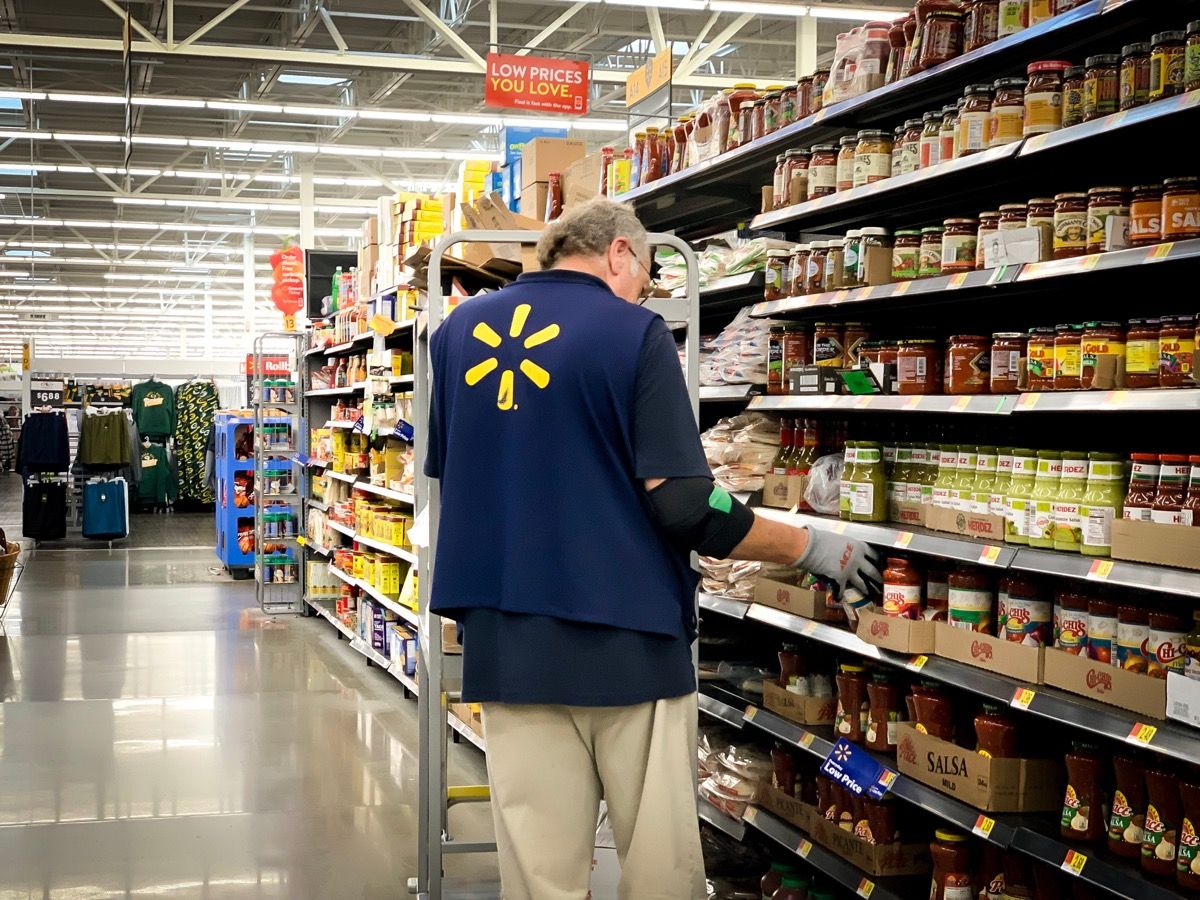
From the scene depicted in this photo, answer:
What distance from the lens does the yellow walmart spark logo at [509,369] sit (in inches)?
88.3

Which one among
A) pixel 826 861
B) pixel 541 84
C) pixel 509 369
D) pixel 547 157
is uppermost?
pixel 541 84

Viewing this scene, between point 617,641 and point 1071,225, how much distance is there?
136cm

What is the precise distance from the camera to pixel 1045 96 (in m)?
2.74

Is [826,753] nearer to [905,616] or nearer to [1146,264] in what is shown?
[905,616]

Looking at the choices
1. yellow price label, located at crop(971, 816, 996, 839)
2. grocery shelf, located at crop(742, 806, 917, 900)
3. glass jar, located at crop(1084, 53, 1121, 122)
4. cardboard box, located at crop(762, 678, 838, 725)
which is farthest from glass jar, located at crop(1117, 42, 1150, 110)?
grocery shelf, located at crop(742, 806, 917, 900)

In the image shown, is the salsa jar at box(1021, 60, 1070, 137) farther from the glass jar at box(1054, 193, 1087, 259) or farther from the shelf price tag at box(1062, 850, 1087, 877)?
the shelf price tag at box(1062, 850, 1087, 877)

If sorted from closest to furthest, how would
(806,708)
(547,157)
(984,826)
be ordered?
(984,826) < (806,708) < (547,157)

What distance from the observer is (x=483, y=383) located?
7.55 ft

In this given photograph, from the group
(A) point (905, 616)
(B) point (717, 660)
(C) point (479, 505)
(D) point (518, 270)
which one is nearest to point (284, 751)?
(B) point (717, 660)

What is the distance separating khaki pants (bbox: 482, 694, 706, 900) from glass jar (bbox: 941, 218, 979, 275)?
4.47ft

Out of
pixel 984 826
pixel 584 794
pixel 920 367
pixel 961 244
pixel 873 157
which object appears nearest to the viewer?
pixel 584 794

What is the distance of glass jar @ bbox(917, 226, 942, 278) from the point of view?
3.13m

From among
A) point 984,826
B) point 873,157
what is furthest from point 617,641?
point 873,157

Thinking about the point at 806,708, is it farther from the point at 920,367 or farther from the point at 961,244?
the point at 961,244
